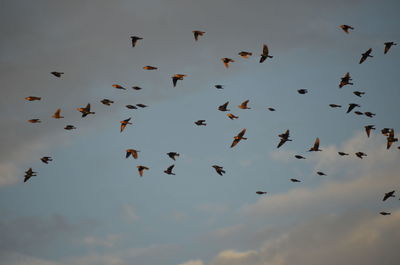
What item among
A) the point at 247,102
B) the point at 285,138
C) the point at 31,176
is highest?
the point at 247,102

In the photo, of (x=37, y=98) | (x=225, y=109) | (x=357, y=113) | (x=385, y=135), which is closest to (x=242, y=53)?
(x=225, y=109)

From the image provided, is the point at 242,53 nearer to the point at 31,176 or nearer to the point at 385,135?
the point at 385,135

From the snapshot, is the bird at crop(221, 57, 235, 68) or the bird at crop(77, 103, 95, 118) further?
the bird at crop(221, 57, 235, 68)

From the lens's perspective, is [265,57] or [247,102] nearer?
[265,57]

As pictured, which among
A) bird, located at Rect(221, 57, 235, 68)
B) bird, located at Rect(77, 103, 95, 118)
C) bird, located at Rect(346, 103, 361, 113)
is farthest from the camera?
bird, located at Rect(346, 103, 361, 113)

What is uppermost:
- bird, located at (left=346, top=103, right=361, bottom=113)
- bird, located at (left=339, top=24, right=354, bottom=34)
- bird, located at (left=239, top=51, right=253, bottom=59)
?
bird, located at (left=339, top=24, right=354, bottom=34)

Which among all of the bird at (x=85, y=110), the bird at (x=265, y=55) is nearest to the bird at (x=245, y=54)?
the bird at (x=265, y=55)

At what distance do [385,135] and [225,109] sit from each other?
2108 centimetres

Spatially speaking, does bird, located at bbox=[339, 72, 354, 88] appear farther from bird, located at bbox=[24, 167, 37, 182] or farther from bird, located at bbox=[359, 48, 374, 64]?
bird, located at bbox=[24, 167, 37, 182]

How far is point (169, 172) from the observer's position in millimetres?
64188

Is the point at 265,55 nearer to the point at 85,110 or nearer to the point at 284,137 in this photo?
the point at 284,137

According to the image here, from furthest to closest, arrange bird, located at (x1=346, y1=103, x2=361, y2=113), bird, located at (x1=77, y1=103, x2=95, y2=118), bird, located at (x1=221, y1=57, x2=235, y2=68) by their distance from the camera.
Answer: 1. bird, located at (x1=346, y1=103, x2=361, y2=113)
2. bird, located at (x1=221, y1=57, x2=235, y2=68)
3. bird, located at (x1=77, y1=103, x2=95, y2=118)

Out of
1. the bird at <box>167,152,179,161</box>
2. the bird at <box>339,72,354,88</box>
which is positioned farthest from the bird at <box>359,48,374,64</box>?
the bird at <box>167,152,179,161</box>

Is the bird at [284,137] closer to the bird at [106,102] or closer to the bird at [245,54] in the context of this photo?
the bird at [245,54]
